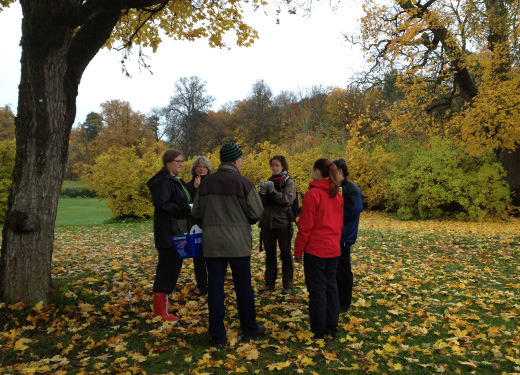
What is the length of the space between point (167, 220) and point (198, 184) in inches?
46.3

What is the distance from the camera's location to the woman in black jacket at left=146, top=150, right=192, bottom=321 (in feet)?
12.7

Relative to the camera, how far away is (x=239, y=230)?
352cm

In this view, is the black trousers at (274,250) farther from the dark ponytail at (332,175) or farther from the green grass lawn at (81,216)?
the green grass lawn at (81,216)

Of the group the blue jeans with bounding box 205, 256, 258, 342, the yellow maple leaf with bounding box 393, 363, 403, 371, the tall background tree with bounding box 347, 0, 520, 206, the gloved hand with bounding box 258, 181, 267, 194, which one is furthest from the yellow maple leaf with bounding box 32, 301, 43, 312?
the tall background tree with bounding box 347, 0, 520, 206

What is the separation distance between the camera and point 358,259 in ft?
25.1

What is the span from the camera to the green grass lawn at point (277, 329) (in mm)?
3184

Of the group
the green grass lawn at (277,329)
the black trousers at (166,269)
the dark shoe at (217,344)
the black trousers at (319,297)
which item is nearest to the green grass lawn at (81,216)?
the green grass lawn at (277,329)

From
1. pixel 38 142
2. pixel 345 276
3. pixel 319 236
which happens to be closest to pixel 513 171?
pixel 345 276

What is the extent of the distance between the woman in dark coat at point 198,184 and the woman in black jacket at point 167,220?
816 mm

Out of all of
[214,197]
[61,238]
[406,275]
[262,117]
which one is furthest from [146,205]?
[262,117]

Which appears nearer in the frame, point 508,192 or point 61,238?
point 61,238

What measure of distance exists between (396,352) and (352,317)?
84 cm

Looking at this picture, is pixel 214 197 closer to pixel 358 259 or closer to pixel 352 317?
pixel 352 317

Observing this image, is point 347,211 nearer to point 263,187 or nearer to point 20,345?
point 263,187
